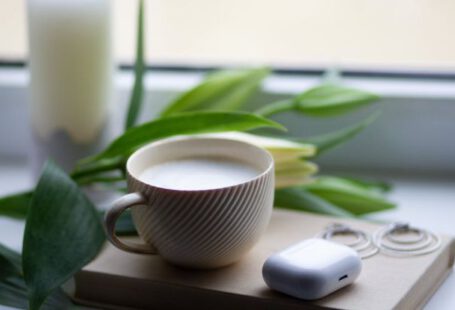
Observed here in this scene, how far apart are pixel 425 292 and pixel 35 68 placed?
1.20ft

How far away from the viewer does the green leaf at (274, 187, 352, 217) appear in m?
0.71

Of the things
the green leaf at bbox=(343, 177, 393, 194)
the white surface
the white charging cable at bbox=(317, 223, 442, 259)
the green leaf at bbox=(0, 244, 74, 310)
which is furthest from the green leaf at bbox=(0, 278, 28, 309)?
the green leaf at bbox=(343, 177, 393, 194)

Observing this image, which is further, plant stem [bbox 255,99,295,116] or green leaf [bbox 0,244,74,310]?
plant stem [bbox 255,99,295,116]

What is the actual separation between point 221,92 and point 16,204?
0.20 m

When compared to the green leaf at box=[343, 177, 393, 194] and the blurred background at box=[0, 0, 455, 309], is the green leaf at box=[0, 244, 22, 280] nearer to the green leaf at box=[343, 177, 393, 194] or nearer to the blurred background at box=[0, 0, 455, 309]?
the blurred background at box=[0, 0, 455, 309]

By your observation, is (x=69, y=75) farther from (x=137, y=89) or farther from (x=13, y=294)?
(x=13, y=294)

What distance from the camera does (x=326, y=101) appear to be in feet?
2.47

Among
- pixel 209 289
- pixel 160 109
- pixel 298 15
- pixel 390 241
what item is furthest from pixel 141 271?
pixel 298 15

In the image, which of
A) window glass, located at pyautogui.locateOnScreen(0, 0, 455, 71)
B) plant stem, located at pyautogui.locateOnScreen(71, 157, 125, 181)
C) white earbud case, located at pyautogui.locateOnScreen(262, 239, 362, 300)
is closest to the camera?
white earbud case, located at pyautogui.locateOnScreen(262, 239, 362, 300)

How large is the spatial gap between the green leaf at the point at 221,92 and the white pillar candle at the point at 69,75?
0.20 feet

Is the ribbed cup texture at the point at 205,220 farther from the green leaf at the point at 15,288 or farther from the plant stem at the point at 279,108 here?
the plant stem at the point at 279,108

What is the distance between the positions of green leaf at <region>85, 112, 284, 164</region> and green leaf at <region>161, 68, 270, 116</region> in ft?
0.31

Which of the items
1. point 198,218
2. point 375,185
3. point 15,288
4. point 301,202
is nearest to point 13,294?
point 15,288

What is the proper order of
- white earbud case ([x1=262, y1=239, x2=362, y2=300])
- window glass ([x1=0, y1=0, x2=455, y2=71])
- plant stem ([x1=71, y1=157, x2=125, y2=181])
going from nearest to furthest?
white earbud case ([x1=262, y1=239, x2=362, y2=300]), plant stem ([x1=71, y1=157, x2=125, y2=181]), window glass ([x1=0, y1=0, x2=455, y2=71])
